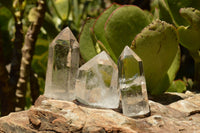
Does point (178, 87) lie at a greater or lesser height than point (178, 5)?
lesser

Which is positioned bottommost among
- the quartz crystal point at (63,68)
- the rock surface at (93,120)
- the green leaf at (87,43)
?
the rock surface at (93,120)

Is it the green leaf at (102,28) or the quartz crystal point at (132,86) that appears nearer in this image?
the quartz crystal point at (132,86)

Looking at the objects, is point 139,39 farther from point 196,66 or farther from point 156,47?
point 196,66

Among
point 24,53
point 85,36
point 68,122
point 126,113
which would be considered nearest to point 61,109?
point 68,122

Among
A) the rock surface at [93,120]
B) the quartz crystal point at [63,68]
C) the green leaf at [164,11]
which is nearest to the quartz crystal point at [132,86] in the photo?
the rock surface at [93,120]

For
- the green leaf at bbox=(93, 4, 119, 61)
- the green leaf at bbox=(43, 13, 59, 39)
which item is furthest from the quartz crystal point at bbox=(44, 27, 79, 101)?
the green leaf at bbox=(43, 13, 59, 39)

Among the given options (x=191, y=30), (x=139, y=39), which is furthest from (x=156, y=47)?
(x=191, y=30)

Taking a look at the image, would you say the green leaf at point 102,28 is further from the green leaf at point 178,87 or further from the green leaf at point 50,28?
the green leaf at point 50,28
